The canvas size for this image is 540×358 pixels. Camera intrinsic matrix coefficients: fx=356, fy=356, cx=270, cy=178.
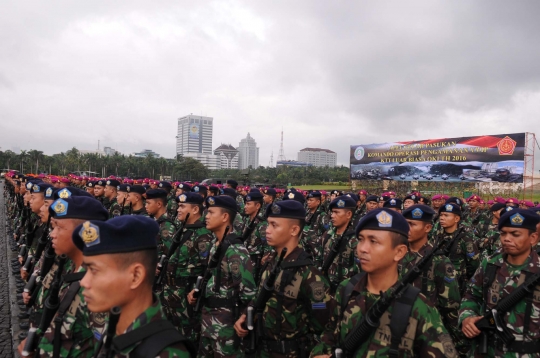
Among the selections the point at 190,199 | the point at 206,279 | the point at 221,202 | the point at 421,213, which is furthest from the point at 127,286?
the point at 421,213

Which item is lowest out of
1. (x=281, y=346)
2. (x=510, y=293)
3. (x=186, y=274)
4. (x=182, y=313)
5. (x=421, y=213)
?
(x=182, y=313)

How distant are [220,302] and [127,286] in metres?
1.97

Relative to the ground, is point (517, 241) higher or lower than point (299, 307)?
higher

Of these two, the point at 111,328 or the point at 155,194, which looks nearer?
the point at 111,328

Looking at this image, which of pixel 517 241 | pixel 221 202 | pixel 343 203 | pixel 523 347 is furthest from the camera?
pixel 343 203

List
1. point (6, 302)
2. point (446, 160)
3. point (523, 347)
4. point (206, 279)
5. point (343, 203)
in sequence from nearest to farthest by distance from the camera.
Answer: point (523, 347) < point (206, 279) < point (343, 203) < point (6, 302) < point (446, 160)

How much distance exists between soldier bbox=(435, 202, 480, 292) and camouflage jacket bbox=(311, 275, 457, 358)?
4256 millimetres

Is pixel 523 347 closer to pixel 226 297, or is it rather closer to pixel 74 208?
pixel 226 297

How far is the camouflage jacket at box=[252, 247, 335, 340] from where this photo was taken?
3.23 m

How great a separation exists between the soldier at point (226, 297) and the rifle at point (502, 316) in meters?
2.13

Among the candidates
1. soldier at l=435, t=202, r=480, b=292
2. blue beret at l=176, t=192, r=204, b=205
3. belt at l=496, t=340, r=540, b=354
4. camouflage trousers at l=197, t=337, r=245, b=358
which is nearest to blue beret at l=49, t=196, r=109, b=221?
camouflage trousers at l=197, t=337, r=245, b=358

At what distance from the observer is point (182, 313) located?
5.00 metres

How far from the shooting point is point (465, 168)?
30375 mm

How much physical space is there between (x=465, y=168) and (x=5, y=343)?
32.6 metres
